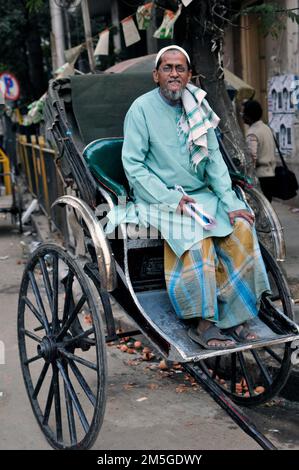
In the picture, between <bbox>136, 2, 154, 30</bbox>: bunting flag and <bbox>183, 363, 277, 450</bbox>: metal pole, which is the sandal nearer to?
<bbox>183, 363, 277, 450</bbox>: metal pole

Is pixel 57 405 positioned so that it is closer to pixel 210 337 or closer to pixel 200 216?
pixel 210 337

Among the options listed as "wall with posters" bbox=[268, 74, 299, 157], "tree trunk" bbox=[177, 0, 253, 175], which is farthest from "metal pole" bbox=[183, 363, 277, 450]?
"wall with posters" bbox=[268, 74, 299, 157]

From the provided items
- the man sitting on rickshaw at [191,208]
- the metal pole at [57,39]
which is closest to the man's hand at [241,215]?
the man sitting on rickshaw at [191,208]

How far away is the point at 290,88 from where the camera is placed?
10016mm

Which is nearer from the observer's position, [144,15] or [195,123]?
[195,123]

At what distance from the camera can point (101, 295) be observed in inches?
145

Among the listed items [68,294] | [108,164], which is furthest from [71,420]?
[108,164]

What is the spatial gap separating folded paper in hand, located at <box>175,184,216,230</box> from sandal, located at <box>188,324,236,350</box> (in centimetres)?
→ 51

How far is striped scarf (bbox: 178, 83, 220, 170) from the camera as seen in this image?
366cm

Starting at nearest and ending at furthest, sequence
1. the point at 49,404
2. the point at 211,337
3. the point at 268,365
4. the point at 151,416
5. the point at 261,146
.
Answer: the point at 211,337, the point at 49,404, the point at 151,416, the point at 268,365, the point at 261,146

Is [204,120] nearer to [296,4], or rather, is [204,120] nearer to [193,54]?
[193,54]

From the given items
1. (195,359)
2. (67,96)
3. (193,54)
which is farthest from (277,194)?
(195,359)

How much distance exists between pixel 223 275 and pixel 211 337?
361mm

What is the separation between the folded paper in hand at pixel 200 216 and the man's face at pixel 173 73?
626mm
